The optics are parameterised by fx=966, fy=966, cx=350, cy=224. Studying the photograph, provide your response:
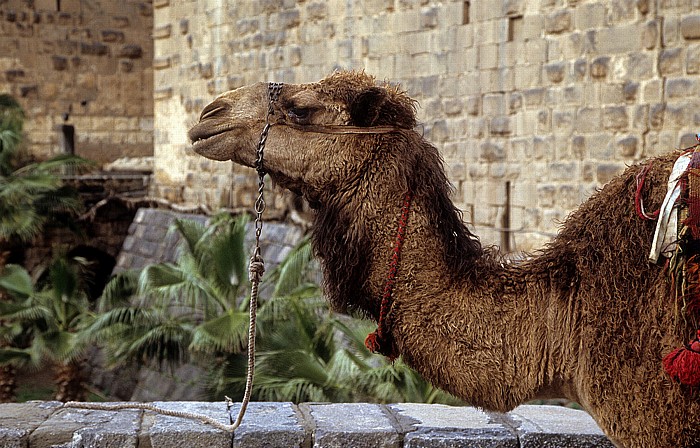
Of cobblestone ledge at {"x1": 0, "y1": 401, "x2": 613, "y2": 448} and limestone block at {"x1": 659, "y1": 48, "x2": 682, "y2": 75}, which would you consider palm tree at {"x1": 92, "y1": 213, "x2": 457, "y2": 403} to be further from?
limestone block at {"x1": 659, "y1": 48, "x2": 682, "y2": 75}

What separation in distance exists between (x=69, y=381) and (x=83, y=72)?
31.6ft

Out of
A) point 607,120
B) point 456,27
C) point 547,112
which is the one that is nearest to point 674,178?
point 607,120

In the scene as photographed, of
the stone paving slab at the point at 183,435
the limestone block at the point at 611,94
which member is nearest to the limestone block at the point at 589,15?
the limestone block at the point at 611,94

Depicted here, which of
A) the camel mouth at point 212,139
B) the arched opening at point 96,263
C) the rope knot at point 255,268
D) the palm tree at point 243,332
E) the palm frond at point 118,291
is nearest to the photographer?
the camel mouth at point 212,139

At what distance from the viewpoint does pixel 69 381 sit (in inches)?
468

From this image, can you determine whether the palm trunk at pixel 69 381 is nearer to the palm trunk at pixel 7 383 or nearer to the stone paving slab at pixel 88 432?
the palm trunk at pixel 7 383

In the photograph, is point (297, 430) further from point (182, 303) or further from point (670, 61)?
point (182, 303)

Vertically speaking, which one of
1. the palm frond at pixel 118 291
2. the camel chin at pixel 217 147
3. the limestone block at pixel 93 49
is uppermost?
the limestone block at pixel 93 49

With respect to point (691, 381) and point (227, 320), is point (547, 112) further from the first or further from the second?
point (691, 381)

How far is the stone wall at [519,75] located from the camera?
7.75 m

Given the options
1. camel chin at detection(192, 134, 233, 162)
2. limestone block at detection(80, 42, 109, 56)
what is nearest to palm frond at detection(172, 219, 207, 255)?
camel chin at detection(192, 134, 233, 162)

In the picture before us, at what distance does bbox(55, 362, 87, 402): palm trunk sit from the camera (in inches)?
467

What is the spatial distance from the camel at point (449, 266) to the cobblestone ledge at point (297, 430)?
1247mm

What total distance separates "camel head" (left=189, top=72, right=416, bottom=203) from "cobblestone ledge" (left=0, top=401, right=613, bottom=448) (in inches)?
58.2
